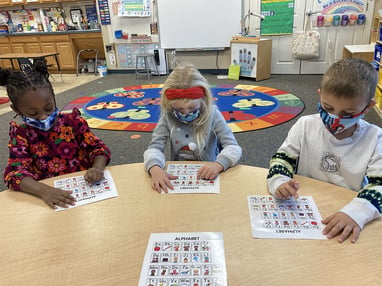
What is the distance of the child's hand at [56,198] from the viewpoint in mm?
890

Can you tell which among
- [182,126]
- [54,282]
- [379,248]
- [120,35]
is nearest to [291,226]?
[379,248]

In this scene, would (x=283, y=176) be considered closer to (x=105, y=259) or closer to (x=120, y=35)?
(x=105, y=259)

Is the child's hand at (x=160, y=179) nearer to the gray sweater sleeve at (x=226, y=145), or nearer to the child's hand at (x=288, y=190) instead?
the gray sweater sleeve at (x=226, y=145)

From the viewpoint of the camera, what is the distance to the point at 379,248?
0.65 metres

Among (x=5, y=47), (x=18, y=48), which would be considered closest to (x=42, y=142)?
(x=18, y=48)

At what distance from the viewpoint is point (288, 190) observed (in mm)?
822

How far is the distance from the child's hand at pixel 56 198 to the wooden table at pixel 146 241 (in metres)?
0.02

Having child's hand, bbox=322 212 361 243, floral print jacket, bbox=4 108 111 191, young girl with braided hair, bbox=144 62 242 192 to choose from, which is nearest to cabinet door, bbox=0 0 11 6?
floral print jacket, bbox=4 108 111 191

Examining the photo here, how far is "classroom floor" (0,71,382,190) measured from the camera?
2.55m

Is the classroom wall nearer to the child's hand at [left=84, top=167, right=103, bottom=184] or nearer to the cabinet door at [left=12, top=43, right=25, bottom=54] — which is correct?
the cabinet door at [left=12, top=43, right=25, bottom=54]

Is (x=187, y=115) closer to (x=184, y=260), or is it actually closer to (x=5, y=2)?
(x=184, y=260)

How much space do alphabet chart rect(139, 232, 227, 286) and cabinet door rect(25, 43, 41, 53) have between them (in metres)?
6.85

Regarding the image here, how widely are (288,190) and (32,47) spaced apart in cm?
703

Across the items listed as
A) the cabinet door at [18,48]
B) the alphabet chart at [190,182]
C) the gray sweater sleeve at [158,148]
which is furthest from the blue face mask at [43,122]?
the cabinet door at [18,48]
